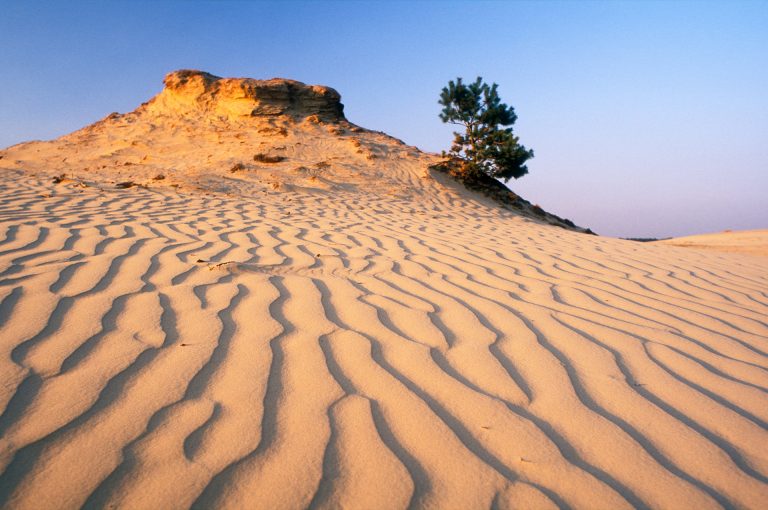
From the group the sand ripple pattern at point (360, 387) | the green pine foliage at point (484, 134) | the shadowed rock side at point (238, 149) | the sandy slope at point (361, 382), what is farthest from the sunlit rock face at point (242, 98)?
the sand ripple pattern at point (360, 387)

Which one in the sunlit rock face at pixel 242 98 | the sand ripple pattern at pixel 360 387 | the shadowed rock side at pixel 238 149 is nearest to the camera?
the sand ripple pattern at pixel 360 387

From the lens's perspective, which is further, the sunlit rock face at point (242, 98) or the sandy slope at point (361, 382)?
the sunlit rock face at point (242, 98)

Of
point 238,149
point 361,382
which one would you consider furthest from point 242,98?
point 361,382

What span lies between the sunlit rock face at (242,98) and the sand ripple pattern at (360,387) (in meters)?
15.5

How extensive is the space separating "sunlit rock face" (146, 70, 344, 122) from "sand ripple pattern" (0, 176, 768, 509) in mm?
15482

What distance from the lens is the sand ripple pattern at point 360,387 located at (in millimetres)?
1003

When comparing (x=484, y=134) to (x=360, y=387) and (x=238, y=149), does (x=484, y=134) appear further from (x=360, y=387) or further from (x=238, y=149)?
(x=360, y=387)

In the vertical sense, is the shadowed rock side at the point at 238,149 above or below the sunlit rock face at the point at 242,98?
below

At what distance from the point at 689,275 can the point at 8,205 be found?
23.2 feet

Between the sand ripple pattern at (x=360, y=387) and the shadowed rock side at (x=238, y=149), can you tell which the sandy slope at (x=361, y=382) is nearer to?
the sand ripple pattern at (x=360, y=387)

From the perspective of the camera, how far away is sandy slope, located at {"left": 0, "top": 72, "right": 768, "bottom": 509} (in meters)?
1.01

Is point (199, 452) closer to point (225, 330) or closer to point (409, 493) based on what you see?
point (409, 493)

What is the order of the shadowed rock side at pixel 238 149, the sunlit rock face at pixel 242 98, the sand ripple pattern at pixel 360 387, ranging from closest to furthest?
the sand ripple pattern at pixel 360 387, the shadowed rock side at pixel 238 149, the sunlit rock face at pixel 242 98

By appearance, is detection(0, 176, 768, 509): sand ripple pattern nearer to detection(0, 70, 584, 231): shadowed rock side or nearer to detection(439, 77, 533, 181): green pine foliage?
detection(0, 70, 584, 231): shadowed rock side
